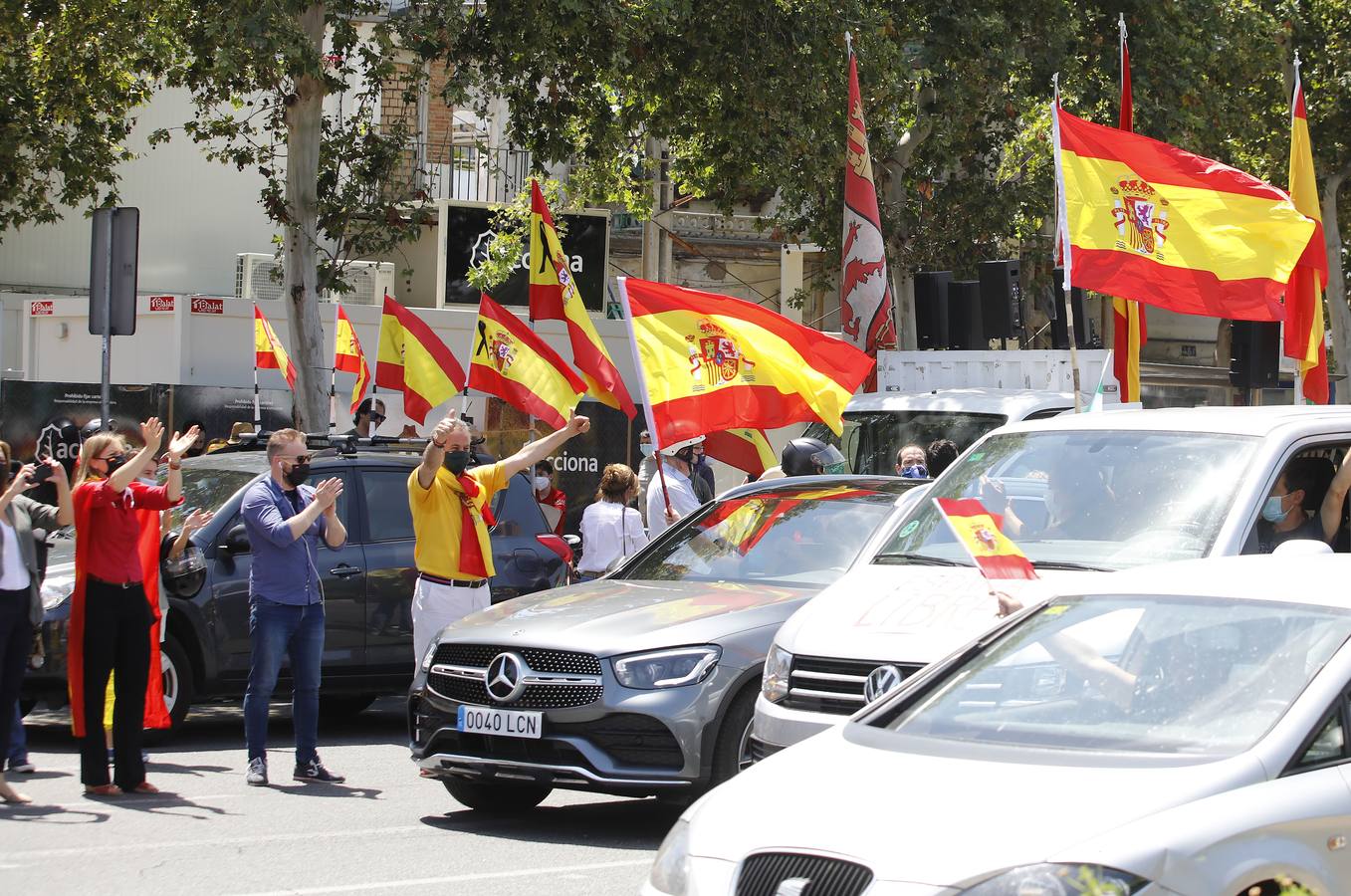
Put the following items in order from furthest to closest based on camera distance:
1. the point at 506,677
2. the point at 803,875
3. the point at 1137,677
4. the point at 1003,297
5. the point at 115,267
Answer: the point at 1003,297 → the point at 115,267 → the point at 506,677 → the point at 1137,677 → the point at 803,875

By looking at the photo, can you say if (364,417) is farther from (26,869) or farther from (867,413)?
(26,869)

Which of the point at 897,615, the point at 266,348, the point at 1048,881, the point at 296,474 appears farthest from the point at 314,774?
the point at 266,348

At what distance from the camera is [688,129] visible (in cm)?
2102

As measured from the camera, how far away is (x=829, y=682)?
6.97 metres

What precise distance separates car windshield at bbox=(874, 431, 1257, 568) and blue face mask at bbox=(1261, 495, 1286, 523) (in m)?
0.28

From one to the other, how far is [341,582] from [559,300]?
3265 mm

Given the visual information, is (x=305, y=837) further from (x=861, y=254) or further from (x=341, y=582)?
(x=861, y=254)

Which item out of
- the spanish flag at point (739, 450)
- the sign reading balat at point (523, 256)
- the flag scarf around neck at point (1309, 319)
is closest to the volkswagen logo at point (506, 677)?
the spanish flag at point (739, 450)

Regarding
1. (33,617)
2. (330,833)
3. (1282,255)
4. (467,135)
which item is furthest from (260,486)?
(467,135)

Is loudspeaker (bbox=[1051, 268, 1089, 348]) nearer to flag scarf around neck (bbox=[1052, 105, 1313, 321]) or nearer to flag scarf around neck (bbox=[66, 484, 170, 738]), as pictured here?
flag scarf around neck (bbox=[1052, 105, 1313, 321])

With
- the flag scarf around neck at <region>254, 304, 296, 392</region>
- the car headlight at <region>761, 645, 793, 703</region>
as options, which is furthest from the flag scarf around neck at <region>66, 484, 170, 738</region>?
the flag scarf around neck at <region>254, 304, 296, 392</region>

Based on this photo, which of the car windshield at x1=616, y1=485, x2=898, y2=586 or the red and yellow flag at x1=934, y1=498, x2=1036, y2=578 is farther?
the car windshield at x1=616, y1=485, x2=898, y2=586

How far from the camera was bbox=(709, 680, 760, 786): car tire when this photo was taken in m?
7.75

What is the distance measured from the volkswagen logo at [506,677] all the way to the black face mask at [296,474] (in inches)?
82.3
